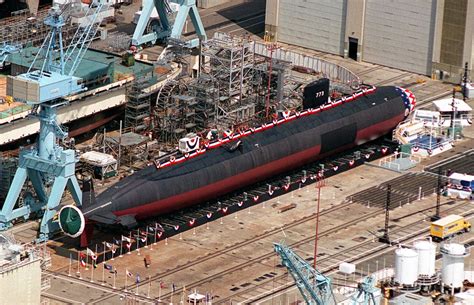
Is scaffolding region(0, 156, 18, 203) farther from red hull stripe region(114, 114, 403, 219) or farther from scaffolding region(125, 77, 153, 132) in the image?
scaffolding region(125, 77, 153, 132)

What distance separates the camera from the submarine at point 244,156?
139125mm

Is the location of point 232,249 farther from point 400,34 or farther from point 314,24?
point 314,24

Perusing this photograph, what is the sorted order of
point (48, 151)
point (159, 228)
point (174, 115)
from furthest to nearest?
point (174, 115) < point (159, 228) < point (48, 151)

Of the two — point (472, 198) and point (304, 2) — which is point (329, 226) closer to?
point (472, 198)

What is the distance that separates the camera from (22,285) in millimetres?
115062

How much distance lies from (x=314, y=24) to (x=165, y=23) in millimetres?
17965

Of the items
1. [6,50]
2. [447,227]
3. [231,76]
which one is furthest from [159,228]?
[6,50]

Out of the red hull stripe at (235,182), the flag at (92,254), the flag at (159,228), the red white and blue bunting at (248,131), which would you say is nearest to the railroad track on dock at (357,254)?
the flag at (159,228)

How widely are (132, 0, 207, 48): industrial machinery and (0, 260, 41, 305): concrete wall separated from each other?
207 feet

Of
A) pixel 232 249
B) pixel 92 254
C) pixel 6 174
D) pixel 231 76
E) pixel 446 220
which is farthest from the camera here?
pixel 231 76

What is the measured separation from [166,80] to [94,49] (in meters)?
11.1

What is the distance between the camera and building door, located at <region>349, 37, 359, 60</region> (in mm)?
187875

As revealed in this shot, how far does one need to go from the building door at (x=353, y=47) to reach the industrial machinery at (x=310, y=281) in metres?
70.4

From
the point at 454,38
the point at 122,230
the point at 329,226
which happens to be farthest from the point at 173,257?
the point at 454,38
